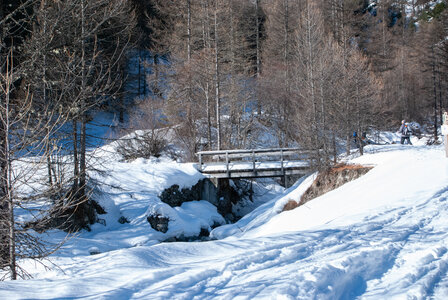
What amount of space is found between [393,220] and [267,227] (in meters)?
5.07

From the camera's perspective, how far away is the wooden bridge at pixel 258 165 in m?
17.6

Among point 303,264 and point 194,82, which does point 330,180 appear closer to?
point 303,264

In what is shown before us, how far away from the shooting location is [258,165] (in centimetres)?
1820

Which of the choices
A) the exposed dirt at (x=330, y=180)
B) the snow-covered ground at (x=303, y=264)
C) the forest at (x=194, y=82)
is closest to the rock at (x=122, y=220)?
the forest at (x=194, y=82)

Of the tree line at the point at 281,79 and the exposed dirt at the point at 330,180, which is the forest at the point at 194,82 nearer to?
the tree line at the point at 281,79

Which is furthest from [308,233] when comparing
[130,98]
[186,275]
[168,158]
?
[130,98]

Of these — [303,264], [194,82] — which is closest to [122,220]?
[303,264]

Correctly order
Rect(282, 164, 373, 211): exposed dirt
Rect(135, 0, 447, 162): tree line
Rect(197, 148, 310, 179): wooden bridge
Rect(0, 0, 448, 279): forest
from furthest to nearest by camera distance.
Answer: Rect(197, 148, 310, 179): wooden bridge → Rect(135, 0, 447, 162): tree line → Rect(282, 164, 373, 211): exposed dirt → Rect(0, 0, 448, 279): forest

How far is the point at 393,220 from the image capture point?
7.21m

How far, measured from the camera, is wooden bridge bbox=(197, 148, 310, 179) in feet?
57.6

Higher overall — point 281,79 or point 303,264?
point 281,79

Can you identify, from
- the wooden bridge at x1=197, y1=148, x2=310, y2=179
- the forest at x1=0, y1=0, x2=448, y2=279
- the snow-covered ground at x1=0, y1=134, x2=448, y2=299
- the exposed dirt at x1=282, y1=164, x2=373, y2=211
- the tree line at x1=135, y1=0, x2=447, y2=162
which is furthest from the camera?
the wooden bridge at x1=197, y1=148, x2=310, y2=179

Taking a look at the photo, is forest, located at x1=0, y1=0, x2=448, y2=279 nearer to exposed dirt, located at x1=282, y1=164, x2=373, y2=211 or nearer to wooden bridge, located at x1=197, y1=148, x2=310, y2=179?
exposed dirt, located at x1=282, y1=164, x2=373, y2=211

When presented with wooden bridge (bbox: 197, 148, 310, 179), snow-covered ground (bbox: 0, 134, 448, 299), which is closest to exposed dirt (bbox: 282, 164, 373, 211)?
wooden bridge (bbox: 197, 148, 310, 179)
